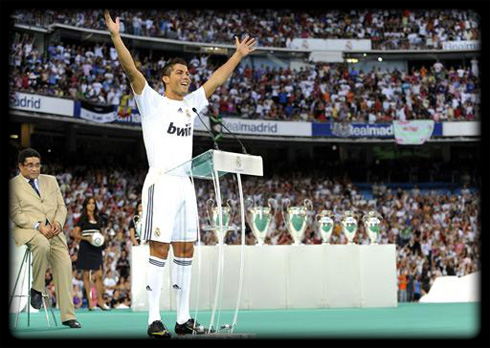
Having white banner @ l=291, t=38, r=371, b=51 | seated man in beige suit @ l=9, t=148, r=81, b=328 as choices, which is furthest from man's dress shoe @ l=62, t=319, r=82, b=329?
white banner @ l=291, t=38, r=371, b=51

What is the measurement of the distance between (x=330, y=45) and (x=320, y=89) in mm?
3630

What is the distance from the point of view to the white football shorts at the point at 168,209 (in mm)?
6586

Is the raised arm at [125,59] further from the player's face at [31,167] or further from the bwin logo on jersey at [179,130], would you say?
the player's face at [31,167]

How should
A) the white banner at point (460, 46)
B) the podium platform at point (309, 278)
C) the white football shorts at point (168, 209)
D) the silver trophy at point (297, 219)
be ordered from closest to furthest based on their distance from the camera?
the white football shorts at point (168, 209)
the podium platform at point (309, 278)
the silver trophy at point (297, 219)
the white banner at point (460, 46)

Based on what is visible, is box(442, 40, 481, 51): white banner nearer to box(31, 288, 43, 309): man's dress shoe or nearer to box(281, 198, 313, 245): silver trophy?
box(281, 198, 313, 245): silver trophy

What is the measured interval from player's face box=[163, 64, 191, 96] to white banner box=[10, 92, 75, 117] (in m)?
20.1

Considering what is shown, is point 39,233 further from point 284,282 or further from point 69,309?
point 284,282

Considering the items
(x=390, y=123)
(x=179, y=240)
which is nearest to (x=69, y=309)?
(x=179, y=240)

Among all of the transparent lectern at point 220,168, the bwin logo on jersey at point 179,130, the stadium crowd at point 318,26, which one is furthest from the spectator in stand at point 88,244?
the stadium crowd at point 318,26

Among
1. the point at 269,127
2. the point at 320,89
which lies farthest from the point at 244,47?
the point at 320,89

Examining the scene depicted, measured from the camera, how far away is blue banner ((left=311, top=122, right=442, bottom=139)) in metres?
34.2

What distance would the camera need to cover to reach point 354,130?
34.3m

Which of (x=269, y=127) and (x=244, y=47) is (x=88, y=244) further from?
(x=269, y=127)

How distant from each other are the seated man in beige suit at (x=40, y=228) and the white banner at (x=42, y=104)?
18545 mm
